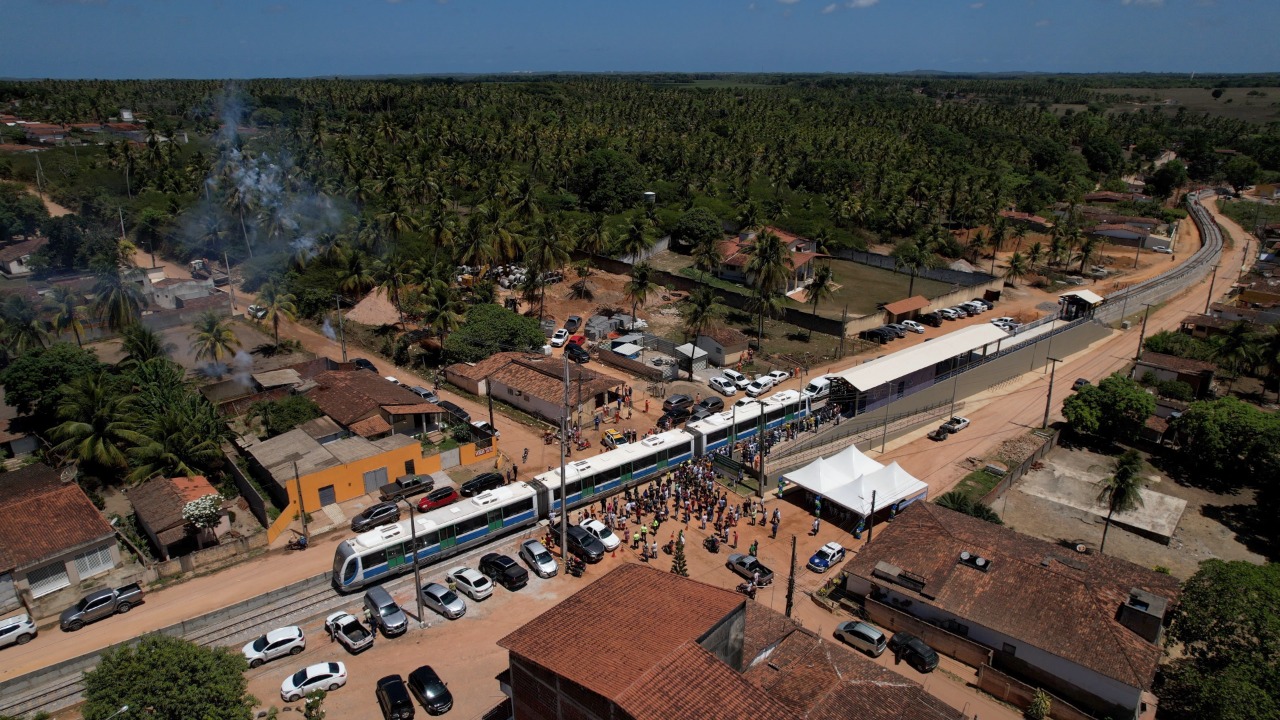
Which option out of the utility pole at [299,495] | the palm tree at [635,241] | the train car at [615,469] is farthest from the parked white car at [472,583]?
the palm tree at [635,241]

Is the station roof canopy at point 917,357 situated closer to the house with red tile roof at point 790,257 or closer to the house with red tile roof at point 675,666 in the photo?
the house with red tile roof at point 790,257

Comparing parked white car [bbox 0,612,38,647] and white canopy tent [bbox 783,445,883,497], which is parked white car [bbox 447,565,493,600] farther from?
white canopy tent [bbox 783,445,883,497]

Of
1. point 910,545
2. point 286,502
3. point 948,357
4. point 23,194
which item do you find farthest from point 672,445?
Answer: point 23,194

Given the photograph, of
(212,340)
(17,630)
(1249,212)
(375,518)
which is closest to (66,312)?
(212,340)

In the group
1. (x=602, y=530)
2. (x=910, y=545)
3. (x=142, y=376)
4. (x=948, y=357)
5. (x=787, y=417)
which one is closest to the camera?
(x=910, y=545)

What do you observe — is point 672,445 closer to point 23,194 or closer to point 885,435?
point 885,435

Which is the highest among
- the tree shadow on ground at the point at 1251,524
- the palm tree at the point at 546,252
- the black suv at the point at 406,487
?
the palm tree at the point at 546,252
